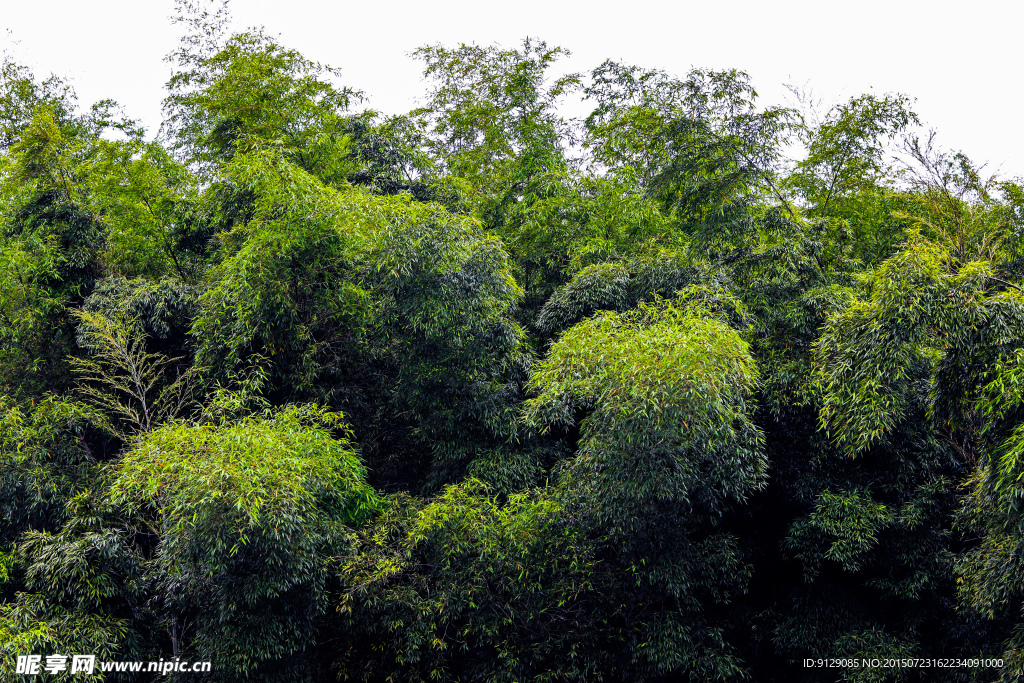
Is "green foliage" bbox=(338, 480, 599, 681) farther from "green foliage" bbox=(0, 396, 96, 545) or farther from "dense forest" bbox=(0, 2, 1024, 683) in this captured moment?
"green foliage" bbox=(0, 396, 96, 545)

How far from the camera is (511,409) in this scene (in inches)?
322

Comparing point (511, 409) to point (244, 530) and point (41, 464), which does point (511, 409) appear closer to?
point (244, 530)

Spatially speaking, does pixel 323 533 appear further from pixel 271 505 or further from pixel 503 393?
pixel 503 393

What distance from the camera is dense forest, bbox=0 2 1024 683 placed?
6406 mm

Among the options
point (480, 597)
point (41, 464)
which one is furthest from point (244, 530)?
point (41, 464)

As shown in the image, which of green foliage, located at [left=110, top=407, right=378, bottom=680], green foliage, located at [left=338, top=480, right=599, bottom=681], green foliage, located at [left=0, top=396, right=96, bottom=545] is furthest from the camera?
green foliage, located at [left=0, top=396, right=96, bottom=545]

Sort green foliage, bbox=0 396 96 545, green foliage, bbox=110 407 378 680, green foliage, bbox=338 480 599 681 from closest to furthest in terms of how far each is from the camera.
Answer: green foliage, bbox=110 407 378 680, green foliage, bbox=338 480 599 681, green foliage, bbox=0 396 96 545

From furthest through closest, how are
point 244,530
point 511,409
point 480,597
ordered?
point 511,409, point 480,597, point 244,530

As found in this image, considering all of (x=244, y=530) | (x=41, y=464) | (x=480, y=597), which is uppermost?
(x=41, y=464)

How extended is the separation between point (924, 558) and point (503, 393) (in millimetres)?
4357

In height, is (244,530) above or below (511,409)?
below

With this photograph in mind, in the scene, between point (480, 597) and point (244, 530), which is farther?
point (480, 597)

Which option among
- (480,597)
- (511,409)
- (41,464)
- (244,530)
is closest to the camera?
(244,530)

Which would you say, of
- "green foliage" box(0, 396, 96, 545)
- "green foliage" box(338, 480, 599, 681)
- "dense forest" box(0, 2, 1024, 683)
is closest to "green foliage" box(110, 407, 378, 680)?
"dense forest" box(0, 2, 1024, 683)
